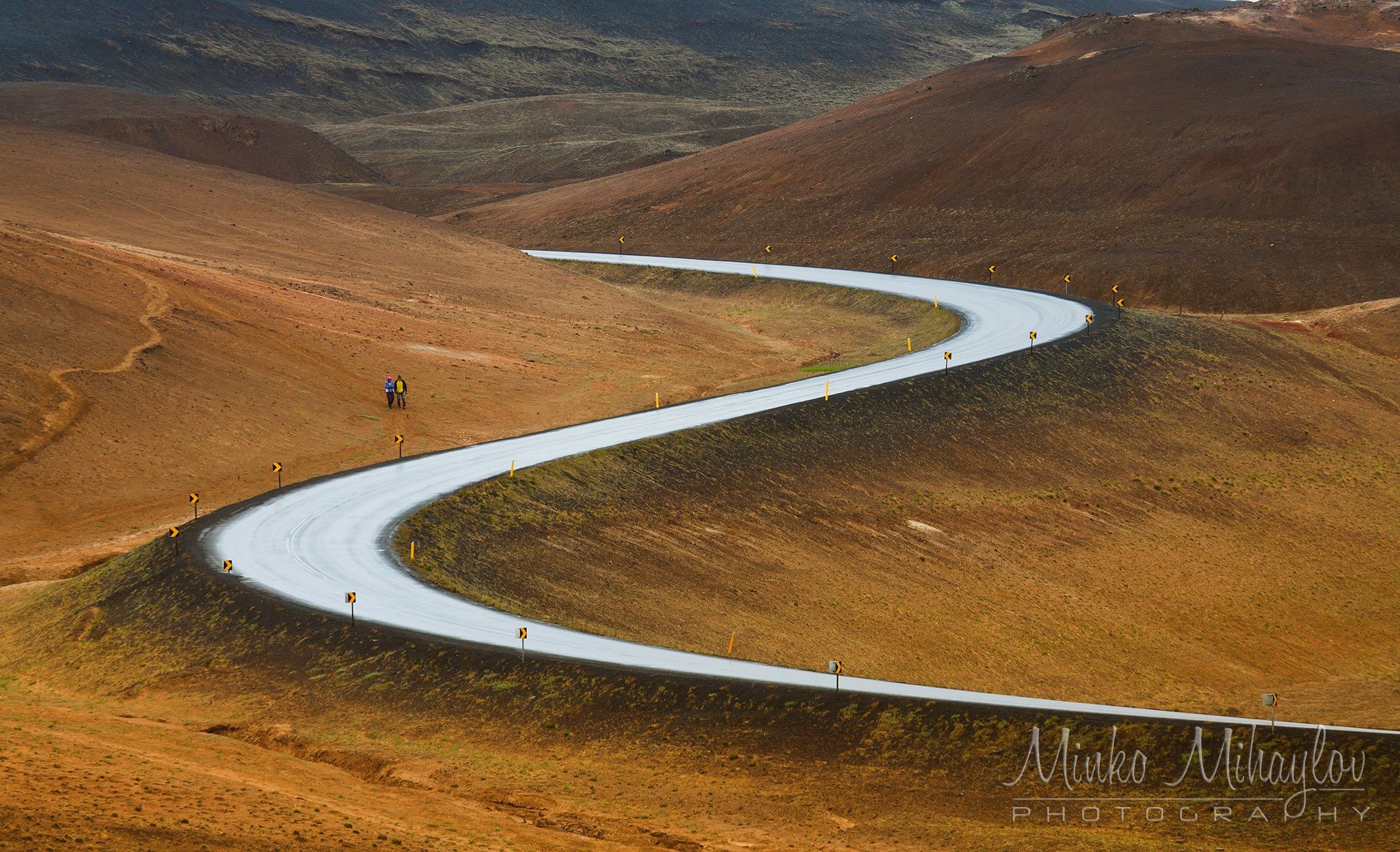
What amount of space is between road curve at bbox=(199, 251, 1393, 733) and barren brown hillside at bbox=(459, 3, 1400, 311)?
2289 centimetres

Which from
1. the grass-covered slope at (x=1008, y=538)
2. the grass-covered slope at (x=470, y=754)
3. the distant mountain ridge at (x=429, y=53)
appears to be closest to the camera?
the grass-covered slope at (x=470, y=754)

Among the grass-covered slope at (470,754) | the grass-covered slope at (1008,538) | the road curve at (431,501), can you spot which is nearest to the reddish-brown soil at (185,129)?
the road curve at (431,501)

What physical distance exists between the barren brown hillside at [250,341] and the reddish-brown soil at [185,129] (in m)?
25.1

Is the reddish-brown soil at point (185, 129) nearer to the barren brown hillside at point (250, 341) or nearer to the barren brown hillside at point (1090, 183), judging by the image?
the barren brown hillside at point (1090, 183)

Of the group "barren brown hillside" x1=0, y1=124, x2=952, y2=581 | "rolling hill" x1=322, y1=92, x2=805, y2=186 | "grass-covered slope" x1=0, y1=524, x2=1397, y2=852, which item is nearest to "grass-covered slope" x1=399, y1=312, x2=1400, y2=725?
Result: "grass-covered slope" x1=0, y1=524, x2=1397, y2=852

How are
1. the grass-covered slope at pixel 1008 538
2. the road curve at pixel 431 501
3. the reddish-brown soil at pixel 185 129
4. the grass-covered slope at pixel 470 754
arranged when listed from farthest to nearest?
the reddish-brown soil at pixel 185 129, the grass-covered slope at pixel 1008 538, the road curve at pixel 431 501, the grass-covered slope at pixel 470 754

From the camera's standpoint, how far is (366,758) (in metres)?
18.9

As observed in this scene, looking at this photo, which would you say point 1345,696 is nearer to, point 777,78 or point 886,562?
point 886,562

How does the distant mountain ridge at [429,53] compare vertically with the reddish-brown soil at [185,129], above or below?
above

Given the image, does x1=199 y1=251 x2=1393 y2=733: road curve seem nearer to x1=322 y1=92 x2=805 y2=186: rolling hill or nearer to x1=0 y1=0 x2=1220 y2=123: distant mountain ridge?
x1=322 y1=92 x2=805 y2=186: rolling hill

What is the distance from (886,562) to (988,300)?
31.4 metres

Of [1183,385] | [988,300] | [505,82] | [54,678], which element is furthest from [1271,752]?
[505,82]

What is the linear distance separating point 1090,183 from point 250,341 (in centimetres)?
5079

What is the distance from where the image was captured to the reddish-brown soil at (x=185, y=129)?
3831 inches
